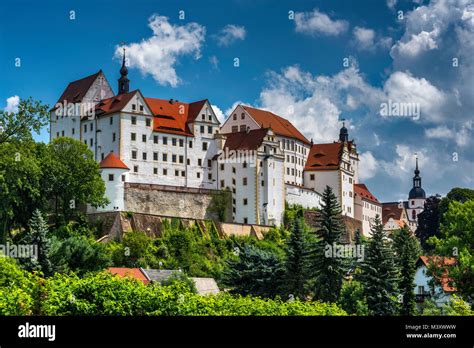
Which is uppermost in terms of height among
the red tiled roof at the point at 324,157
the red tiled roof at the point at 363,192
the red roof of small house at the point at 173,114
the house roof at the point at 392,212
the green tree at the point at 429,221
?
the red roof of small house at the point at 173,114

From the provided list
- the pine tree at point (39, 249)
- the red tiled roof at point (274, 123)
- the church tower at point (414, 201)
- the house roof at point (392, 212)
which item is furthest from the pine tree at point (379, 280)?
the church tower at point (414, 201)

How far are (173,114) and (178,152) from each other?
383cm

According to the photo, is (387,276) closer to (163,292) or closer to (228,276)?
(228,276)

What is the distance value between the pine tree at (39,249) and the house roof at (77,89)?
25419mm

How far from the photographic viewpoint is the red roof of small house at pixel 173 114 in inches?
2645

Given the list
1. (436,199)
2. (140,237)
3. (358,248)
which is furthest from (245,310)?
(436,199)

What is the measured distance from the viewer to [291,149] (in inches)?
3024

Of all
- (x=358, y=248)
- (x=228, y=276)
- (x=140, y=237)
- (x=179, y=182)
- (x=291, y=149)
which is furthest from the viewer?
Answer: (x=291, y=149)

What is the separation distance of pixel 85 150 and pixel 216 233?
11814mm

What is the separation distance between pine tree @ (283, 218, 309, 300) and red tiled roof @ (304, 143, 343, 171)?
124 ft

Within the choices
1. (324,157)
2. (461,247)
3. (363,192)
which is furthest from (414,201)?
(461,247)

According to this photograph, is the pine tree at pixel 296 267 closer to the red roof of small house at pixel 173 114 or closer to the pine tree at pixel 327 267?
the pine tree at pixel 327 267

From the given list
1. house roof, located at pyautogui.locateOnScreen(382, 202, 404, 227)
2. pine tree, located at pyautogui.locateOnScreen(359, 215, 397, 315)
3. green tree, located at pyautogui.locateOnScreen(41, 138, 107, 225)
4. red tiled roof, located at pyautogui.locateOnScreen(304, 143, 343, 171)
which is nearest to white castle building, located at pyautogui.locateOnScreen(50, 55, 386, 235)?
green tree, located at pyautogui.locateOnScreen(41, 138, 107, 225)

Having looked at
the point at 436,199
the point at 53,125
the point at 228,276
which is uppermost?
the point at 53,125
